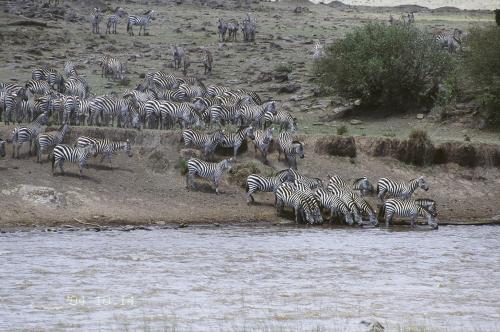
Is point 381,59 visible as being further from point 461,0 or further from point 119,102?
point 461,0

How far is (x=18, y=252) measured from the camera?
1861cm

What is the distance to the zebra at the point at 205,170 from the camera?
77.0 feet

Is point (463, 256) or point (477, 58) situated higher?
point (477, 58)

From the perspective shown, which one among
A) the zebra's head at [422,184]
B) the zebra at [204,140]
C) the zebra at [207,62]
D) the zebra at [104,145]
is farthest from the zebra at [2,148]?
the zebra at [207,62]

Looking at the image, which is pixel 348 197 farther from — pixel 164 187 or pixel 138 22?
pixel 138 22

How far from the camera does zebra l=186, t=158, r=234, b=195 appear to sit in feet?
77.0

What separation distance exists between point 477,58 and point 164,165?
35.1 ft

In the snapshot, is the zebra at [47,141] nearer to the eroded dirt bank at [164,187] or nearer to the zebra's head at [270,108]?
the eroded dirt bank at [164,187]

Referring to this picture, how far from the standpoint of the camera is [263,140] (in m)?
24.8

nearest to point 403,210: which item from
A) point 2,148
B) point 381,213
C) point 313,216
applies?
point 381,213

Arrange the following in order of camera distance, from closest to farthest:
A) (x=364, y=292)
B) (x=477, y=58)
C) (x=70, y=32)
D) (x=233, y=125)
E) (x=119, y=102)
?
(x=364, y=292), (x=119, y=102), (x=233, y=125), (x=477, y=58), (x=70, y=32)

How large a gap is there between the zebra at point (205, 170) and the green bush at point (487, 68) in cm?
911

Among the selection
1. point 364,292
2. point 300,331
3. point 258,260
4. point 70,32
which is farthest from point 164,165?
point 70,32

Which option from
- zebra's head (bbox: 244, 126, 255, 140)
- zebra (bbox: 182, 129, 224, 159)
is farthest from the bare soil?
zebra's head (bbox: 244, 126, 255, 140)
